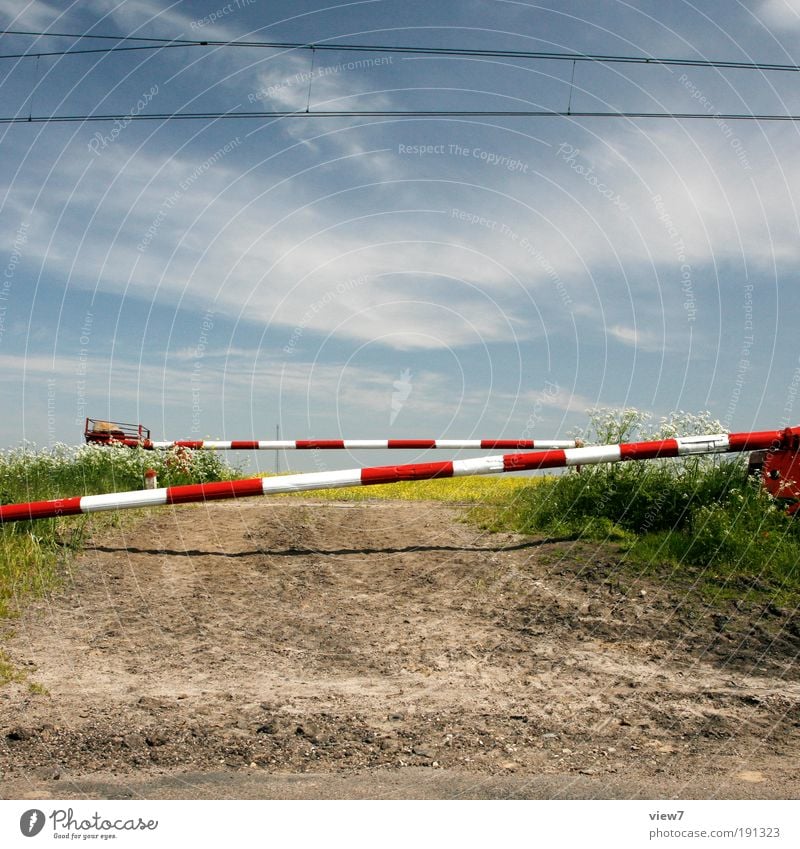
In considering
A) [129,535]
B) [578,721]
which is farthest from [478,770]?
[129,535]

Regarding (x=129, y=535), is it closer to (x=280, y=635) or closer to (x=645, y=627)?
(x=280, y=635)

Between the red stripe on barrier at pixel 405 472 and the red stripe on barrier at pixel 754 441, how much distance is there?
333 centimetres

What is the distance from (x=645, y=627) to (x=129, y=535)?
617 centimetres

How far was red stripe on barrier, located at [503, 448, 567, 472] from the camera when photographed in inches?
300

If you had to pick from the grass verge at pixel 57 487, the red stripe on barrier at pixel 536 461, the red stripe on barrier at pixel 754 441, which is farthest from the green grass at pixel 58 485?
the red stripe on barrier at pixel 754 441

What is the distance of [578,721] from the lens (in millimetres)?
4859

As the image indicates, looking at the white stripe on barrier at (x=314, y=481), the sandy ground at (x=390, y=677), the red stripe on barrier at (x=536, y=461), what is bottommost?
the sandy ground at (x=390, y=677)

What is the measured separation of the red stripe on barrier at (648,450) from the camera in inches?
312

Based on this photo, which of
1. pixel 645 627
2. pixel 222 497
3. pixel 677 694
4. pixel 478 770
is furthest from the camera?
pixel 222 497

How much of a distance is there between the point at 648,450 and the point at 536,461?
51.8 inches

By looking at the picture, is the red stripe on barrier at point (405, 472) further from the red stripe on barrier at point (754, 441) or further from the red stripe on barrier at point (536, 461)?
the red stripe on barrier at point (754, 441)

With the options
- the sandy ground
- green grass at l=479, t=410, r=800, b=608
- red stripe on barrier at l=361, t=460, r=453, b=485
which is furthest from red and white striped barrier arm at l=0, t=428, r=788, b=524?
the sandy ground

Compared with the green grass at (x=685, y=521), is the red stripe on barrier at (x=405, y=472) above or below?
above
